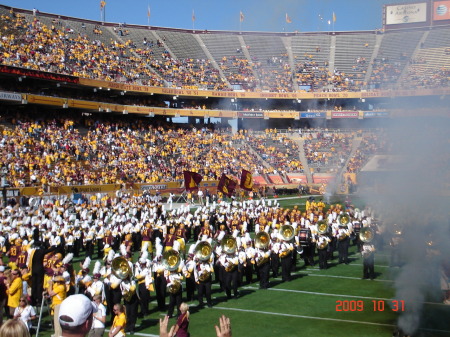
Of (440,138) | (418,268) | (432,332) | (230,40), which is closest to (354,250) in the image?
(432,332)

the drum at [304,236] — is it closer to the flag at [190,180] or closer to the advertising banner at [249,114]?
the flag at [190,180]

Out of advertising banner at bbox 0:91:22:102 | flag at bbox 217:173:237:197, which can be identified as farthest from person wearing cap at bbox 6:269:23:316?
advertising banner at bbox 0:91:22:102

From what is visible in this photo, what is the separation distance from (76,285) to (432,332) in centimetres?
662

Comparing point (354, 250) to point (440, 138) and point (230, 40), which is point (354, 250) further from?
point (230, 40)

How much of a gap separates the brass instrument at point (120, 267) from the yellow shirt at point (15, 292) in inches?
66.7

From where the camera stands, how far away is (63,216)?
21.1 meters

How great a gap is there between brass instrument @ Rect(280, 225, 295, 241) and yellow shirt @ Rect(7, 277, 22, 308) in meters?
7.31

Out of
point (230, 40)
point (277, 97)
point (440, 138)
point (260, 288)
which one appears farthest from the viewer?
point (230, 40)

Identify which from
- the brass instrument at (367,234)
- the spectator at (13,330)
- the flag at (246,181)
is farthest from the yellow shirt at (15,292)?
the flag at (246,181)

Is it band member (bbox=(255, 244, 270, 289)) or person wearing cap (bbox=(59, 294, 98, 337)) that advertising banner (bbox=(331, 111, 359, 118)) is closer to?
band member (bbox=(255, 244, 270, 289))

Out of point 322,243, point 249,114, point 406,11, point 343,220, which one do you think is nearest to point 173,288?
point 322,243

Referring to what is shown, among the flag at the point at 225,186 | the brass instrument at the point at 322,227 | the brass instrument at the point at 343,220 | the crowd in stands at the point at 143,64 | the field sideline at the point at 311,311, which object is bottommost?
the field sideline at the point at 311,311

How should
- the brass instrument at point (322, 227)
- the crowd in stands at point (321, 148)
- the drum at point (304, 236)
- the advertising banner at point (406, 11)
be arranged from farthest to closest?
the crowd in stands at point (321, 148), the brass instrument at point (322, 227), the drum at point (304, 236), the advertising banner at point (406, 11)

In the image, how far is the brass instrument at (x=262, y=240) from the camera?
14.7 metres
